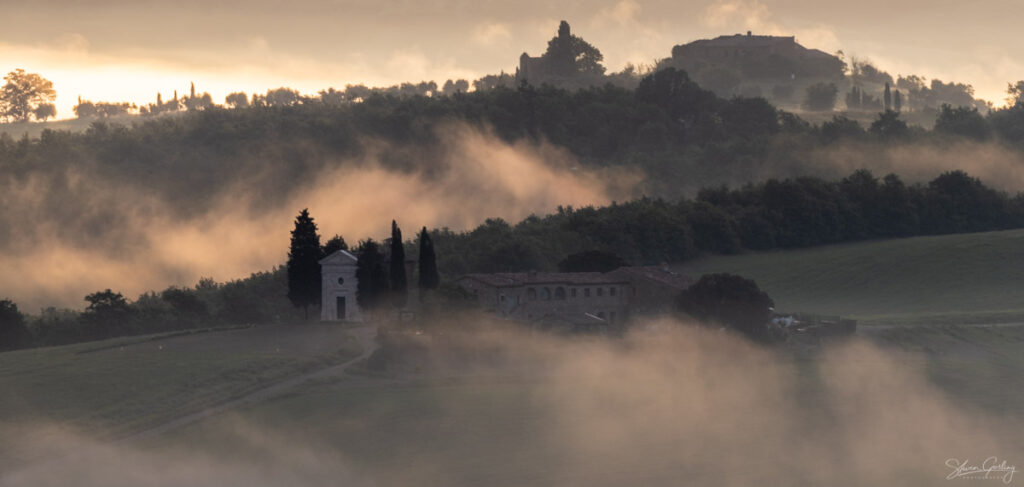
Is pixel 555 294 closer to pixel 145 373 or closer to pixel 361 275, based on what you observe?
pixel 361 275

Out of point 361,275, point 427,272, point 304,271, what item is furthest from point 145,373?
point 427,272

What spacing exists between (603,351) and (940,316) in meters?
30.1

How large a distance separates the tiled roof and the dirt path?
1363 cm

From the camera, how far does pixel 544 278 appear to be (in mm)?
116312

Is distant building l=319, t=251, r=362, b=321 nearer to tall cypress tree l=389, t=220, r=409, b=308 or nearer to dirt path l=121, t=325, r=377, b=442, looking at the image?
tall cypress tree l=389, t=220, r=409, b=308

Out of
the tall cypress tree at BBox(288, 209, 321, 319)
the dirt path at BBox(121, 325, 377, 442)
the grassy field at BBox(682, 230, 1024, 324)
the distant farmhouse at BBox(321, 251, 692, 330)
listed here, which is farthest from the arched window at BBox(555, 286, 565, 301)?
the grassy field at BBox(682, 230, 1024, 324)

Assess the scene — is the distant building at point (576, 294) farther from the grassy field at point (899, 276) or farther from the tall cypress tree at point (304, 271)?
the grassy field at point (899, 276)

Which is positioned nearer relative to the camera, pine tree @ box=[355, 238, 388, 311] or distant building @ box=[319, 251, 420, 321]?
pine tree @ box=[355, 238, 388, 311]

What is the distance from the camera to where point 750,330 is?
Answer: 104m

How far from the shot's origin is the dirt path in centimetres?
7619

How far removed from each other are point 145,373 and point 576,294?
38492 mm

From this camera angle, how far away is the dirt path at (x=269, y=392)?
76.2 metres

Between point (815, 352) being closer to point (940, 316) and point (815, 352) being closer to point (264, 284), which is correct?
point (940, 316)

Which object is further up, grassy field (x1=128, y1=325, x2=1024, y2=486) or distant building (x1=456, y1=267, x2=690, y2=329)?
distant building (x1=456, y1=267, x2=690, y2=329)
